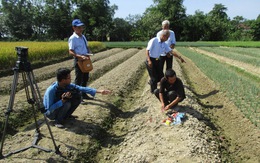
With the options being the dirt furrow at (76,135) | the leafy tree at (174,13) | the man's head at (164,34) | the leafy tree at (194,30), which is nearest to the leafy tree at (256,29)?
the leafy tree at (194,30)

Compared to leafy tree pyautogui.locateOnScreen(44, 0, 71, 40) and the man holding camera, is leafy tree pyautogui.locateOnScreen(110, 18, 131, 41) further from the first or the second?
the man holding camera

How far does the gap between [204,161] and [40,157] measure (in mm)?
2579

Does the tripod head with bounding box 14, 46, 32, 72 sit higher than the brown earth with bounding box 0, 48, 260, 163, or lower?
higher

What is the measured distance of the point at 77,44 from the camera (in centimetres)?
623

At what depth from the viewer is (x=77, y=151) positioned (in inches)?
172

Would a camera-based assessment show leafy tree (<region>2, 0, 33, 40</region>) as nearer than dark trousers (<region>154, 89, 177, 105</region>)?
No

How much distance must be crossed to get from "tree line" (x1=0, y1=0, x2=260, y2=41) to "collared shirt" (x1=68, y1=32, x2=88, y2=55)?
52.2 meters

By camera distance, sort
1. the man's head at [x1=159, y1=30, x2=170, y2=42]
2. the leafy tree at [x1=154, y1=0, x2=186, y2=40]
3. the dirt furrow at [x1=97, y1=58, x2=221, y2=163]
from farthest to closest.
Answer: the leafy tree at [x1=154, y1=0, x2=186, y2=40] → the man's head at [x1=159, y1=30, x2=170, y2=42] → the dirt furrow at [x1=97, y1=58, x2=221, y2=163]

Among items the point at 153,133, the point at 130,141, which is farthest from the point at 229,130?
the point at 130,141

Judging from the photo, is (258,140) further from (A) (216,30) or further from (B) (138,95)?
(A) (216,30)

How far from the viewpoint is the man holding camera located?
4.63 metres

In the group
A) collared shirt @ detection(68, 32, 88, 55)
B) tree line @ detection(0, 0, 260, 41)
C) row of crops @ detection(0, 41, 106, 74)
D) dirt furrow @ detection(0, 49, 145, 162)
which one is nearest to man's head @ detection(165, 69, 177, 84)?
dirt furrow @ detection(0, 49, 145, 162)

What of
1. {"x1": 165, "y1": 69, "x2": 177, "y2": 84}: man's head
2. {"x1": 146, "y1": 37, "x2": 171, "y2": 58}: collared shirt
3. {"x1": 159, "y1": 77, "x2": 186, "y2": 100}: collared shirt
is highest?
{"x1": 146, "y1": 37, "x2": 171, "y2": 58}: collared shirt

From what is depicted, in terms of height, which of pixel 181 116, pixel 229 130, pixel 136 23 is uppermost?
pixel 136 23
